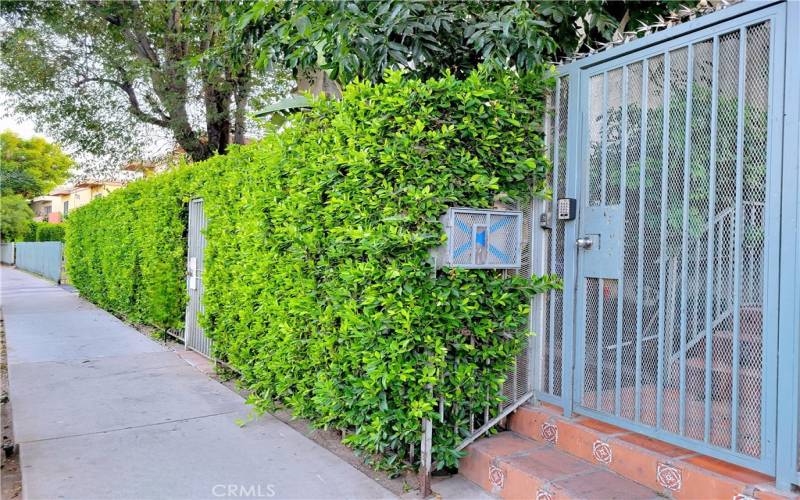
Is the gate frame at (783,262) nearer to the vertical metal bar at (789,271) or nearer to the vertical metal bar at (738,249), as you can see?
the vertical metal bar at (789,271)

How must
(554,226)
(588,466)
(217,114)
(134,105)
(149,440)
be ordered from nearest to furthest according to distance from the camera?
(588,466), (554,226), (149,440), (217,114), (134,105)

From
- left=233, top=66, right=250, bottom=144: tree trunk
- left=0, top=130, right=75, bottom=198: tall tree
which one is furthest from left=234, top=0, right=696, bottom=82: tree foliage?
left=0, top=130, right=75, bottom=198: tall tree

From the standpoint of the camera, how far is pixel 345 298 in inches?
143

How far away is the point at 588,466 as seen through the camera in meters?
3.20

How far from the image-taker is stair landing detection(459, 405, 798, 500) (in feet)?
8.76

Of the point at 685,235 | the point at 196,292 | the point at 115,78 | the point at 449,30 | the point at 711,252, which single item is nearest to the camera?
the point at 711,252

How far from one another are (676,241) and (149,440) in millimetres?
3775

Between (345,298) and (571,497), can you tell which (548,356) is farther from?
(345,298)

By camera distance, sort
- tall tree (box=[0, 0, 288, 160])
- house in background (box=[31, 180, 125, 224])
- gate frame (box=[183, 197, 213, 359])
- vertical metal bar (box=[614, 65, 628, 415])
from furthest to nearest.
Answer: house in background (box=[31, 180, 125, 224]) < tall tree (box=[0, 0, 288, 160]) < gate frame (box=[183, 197, 213, 359]) < vertical metal bar (box=[614, 65, 628, 415])

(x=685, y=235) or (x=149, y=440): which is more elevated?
(x=685, y=235)

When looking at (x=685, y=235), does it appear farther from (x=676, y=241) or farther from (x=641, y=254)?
(x=641, y=254)

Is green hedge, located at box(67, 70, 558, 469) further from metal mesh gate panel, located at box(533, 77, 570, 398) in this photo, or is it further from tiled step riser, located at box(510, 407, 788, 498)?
tiled step riser, located at box(510, 407, 788, 498)

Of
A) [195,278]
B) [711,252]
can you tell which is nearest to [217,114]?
[195,278]

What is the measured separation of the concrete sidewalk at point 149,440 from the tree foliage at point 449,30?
270 cm
